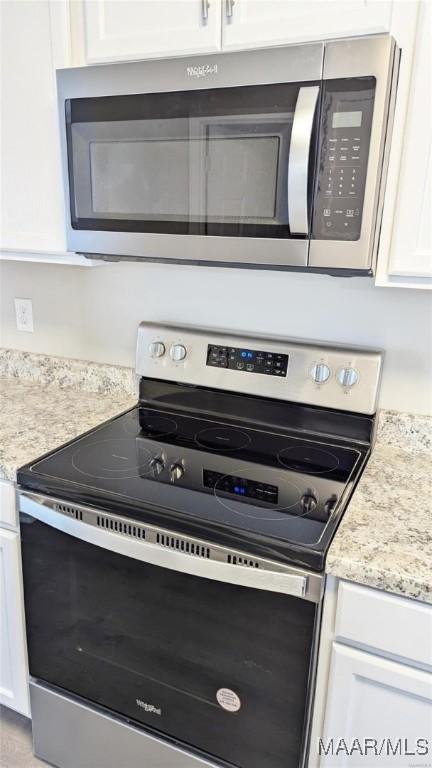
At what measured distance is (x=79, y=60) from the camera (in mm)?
1316

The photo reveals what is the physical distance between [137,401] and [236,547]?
80cm

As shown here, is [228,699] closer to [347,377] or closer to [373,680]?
[373,680]

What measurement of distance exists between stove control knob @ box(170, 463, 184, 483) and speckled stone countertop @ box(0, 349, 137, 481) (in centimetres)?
32

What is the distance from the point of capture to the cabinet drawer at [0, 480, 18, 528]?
1.32m

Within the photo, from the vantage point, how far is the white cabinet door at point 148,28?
1151mm

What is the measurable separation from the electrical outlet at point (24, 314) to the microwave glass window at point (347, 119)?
1.27 m

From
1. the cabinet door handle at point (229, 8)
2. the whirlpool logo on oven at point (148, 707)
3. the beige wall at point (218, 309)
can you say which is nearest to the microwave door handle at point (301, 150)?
the cabinet door handle at point (229, 8)

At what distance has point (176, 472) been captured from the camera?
1295mm

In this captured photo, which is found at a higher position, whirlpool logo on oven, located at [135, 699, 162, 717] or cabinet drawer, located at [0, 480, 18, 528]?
cabinet drawer, located at [0, 480, 18, 528]

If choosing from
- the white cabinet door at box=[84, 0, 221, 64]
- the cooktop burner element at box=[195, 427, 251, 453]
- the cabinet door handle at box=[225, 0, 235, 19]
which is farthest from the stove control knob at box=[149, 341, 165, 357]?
the cabinet door handle at box=[225, 0, 235, 19]

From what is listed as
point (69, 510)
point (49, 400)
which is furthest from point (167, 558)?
point (49, 400)

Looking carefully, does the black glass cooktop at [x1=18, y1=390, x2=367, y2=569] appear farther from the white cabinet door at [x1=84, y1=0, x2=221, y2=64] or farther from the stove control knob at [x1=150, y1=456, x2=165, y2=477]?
the white cabinet door at [x1=84, y1=0, x2=221, y2=64]

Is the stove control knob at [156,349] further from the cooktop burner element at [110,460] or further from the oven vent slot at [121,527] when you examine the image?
the oven vent slot at [121,527]

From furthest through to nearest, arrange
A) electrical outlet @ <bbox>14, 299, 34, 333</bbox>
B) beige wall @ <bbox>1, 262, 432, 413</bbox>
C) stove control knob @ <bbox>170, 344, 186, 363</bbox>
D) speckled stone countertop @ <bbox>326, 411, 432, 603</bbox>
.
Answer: electrical outlet @ <bbox>14, 299, 34, 333</bbox>, stove control knob @ <bbox>170, 344, 186, 363</bbox>, beige wall @ <bbox>1, 262, 432, 413</bbox>, speckled stone countertop @ <bbox>326, 411, 432, 603</bbox>
